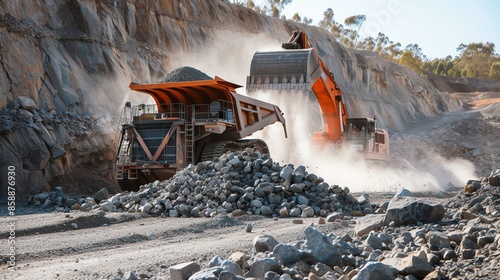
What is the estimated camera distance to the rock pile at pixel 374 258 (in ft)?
15.8

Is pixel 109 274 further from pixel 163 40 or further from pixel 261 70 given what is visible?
pixel 163 40

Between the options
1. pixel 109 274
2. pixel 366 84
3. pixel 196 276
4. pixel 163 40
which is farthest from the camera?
pixel 366 84

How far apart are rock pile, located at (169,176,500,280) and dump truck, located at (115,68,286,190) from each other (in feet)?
29.4

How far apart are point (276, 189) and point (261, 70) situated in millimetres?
5369

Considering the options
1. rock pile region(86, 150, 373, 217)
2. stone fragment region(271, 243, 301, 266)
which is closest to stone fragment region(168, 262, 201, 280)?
stone fragment region(271, 243, 301, 266)

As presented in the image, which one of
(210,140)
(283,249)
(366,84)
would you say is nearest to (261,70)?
(210,140)

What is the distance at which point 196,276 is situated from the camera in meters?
4.62

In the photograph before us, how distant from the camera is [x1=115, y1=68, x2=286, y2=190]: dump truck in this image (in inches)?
597

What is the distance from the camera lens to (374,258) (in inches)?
221

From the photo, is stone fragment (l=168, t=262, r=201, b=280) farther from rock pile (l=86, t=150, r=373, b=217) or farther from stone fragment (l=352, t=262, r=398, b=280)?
rock pile (l=86, t=150, r=373, b=217)

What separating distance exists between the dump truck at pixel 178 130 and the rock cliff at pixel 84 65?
2.52 metres

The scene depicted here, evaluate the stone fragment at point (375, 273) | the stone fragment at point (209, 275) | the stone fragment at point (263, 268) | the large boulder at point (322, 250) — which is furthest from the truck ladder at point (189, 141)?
the stone fragment at point (375, 273)

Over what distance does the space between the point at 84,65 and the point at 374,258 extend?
17050mm

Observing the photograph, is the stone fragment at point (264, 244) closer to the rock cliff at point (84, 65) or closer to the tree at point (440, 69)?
the rock cliff at point (84, 65)
